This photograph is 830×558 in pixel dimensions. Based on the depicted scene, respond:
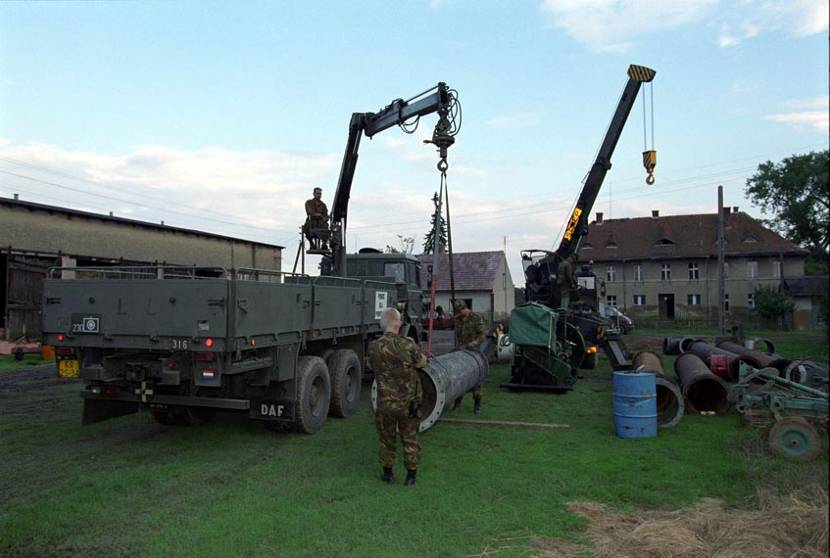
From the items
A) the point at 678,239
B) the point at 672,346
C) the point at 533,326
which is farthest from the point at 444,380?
the point at 678,239

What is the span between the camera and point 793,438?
22.0ft

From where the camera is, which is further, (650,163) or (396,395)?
(650,163)

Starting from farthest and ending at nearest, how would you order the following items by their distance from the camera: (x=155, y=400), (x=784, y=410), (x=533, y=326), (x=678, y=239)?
(x=678, y=239) → (x=533, y=326) → (x=784, y=410) → (x=155, y=400)

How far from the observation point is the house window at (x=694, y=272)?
4697 centimetres

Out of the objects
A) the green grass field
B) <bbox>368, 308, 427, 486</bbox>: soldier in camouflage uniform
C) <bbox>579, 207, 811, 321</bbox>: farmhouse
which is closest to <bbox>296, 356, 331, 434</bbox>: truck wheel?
the green grass field

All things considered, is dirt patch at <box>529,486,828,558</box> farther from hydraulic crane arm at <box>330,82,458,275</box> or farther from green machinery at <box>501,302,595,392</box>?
hydraulic crane arm at <box>330,82,458,275</box>

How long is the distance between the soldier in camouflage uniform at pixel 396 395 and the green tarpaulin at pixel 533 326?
5426 millimetres

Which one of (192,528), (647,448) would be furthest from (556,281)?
(192,528)

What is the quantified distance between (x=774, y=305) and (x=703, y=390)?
114 ft

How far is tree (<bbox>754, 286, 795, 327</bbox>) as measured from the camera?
38.9m

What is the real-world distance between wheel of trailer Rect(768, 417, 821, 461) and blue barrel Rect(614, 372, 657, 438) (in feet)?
4.74

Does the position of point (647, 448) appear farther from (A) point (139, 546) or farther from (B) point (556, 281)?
(B) point (556, 281)

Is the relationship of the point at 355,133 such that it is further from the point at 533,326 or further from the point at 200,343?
the point at 200,343

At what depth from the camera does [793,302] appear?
130 ft
